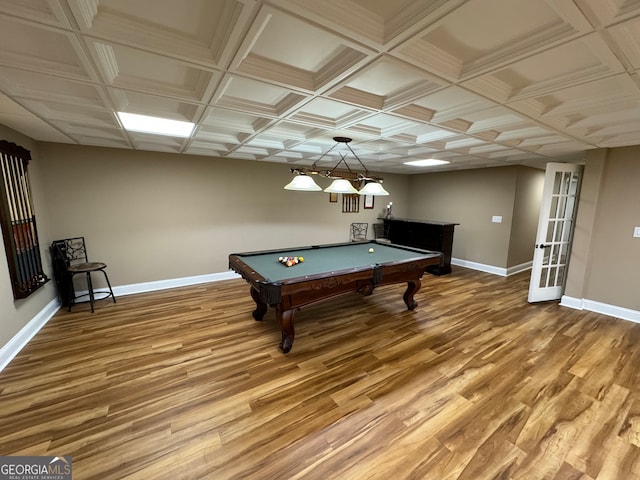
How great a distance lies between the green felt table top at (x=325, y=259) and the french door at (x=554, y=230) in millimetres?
1935

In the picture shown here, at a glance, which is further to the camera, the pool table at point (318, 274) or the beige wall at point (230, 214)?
the beige wall at point (230, 214)

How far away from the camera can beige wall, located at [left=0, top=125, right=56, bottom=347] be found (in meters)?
2.45

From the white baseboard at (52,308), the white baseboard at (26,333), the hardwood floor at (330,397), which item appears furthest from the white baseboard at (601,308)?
the white baseboard at (26,333)

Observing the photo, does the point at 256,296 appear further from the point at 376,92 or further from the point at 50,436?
the point at 376,92

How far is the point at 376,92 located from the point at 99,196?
4160 mm

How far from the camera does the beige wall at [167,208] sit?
3.73 m

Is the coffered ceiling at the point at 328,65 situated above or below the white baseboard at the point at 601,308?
above

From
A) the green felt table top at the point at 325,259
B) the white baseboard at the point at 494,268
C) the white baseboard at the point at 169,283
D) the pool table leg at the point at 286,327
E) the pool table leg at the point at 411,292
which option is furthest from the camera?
the white baseboard at the point at 494,268

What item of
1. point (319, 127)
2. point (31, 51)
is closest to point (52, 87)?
point (31, 51)

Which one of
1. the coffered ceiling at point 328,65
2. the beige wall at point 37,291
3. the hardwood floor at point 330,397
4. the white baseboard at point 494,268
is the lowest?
the hardwood floor at point 330,397

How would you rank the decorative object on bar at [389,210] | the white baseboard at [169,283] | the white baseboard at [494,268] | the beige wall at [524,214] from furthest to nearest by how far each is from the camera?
the decorative object on bar at [389,210] < the white baseboard at [494,268] < the beige wall at [524,214] < the white baseboard at [169,283]

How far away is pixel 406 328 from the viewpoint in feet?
10.4

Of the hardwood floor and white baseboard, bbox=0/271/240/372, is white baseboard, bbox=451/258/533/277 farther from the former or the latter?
white baseboard, bbox=0/271/240/372

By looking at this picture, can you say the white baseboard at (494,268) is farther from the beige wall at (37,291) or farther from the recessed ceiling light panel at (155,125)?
the beige wall at (37,291)
